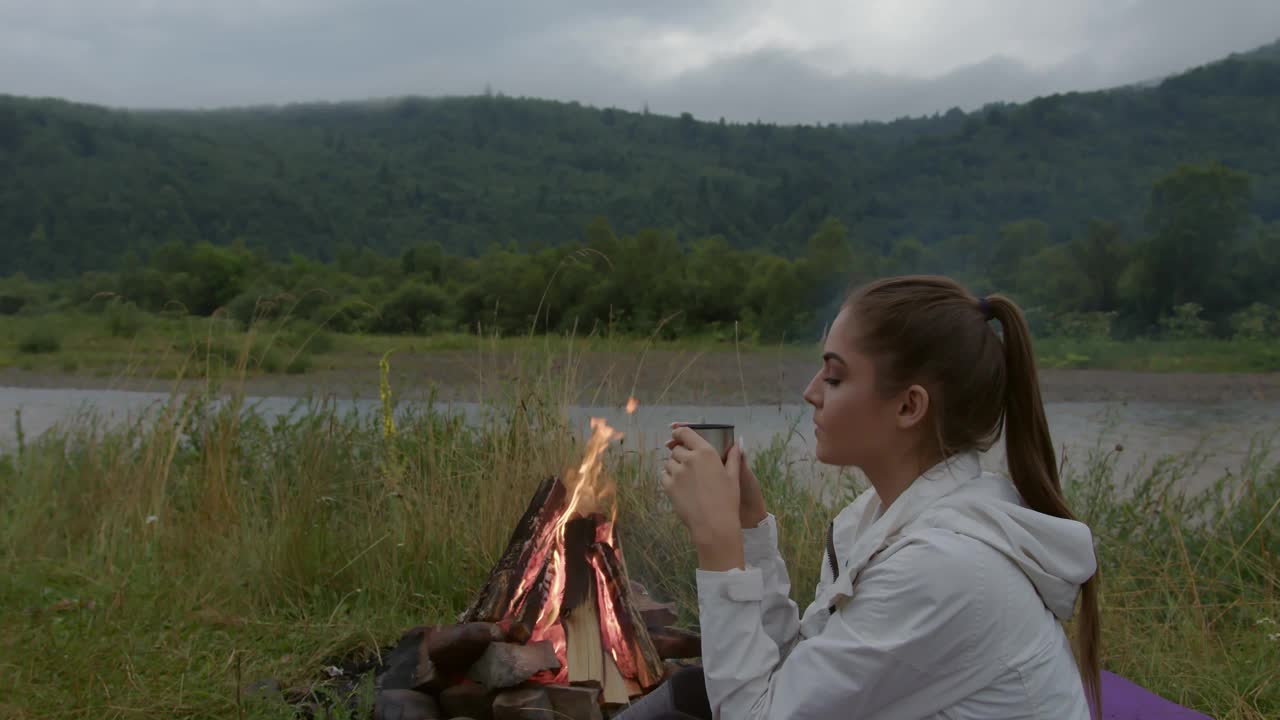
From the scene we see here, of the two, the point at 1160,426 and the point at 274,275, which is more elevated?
the point at 274,275

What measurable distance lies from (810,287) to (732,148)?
2323 cm

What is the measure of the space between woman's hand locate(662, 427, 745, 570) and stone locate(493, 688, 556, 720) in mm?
1242

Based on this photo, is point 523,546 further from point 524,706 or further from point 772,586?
point 772,586

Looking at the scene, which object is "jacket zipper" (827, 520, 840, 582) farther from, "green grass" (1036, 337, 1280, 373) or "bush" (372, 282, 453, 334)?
"green grass" (1036, 337, 1280, 373)

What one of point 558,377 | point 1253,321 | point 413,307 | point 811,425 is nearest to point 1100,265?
point 1253,321

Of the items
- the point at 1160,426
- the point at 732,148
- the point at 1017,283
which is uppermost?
the point at 732,148

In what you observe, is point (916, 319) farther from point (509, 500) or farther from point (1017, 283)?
point (1017, 283)

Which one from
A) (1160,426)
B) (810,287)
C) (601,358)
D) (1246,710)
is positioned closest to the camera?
(1246,710)

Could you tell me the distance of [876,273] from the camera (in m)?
19.2

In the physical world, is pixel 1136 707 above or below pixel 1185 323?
above

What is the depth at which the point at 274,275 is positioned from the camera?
1905 cm

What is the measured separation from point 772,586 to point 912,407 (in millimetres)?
461

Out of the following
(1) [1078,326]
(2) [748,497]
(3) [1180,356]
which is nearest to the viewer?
(2) [748,497]

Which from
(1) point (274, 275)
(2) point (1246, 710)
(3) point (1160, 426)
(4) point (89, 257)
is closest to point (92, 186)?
(4) point (89, 257)
